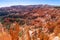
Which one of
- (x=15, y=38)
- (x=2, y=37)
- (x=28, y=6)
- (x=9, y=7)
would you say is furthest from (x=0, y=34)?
(x=28, y=6)

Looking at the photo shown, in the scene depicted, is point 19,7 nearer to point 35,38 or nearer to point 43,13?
point 43,13

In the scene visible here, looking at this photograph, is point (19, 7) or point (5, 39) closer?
point (5, 39)

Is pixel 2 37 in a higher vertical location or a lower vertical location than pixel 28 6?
lower

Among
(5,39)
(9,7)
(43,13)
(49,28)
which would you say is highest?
(9,7)

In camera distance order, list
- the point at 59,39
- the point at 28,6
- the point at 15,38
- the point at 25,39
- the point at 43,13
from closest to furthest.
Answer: the point at 15,38 < the point at 25,39 < the point at 59,39 < the point at 43,13 < the point at 28,6

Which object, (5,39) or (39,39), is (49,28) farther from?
(5,39)

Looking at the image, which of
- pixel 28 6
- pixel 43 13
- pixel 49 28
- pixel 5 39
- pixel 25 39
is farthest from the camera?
pixel 28 6

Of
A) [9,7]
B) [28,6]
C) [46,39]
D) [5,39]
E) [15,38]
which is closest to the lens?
[5,39]

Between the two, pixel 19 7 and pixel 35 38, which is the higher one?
pixel 19 7

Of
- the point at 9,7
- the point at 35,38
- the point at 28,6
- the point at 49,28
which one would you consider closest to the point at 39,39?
the point at 35,38
